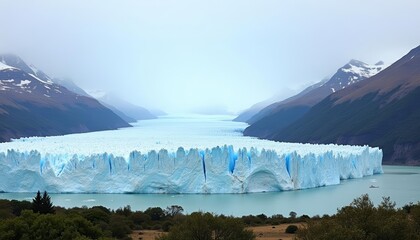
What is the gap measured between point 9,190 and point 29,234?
20.7m

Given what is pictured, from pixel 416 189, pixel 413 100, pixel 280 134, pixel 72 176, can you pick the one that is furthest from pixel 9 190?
pixel 280 134

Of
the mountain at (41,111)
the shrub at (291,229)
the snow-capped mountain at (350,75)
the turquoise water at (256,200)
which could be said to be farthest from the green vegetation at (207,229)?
the snow-capped mountain at (350,75)

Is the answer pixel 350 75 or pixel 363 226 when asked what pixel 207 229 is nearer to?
pixel 363 226

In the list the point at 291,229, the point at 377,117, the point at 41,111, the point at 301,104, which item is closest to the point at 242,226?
the point at 291,229

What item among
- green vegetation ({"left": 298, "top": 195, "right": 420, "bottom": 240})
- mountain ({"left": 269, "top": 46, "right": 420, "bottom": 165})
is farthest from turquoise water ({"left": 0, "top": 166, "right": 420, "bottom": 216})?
mountain ({"left": 269, "top": 46, "right": 420, "bottom": 165})

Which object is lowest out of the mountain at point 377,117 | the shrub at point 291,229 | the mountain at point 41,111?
the shrub at point 291,229

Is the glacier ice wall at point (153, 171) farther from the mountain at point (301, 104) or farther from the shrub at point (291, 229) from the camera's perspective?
the mountain at point (301, 104)

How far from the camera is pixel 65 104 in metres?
116

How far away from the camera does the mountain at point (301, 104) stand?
9738 cm

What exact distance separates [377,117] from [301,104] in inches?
1487

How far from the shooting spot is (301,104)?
107375 millimetres

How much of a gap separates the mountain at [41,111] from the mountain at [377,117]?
1392 inches

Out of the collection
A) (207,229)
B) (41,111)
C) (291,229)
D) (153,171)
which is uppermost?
(41,111)

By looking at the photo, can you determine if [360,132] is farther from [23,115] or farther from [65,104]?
[65,104]
